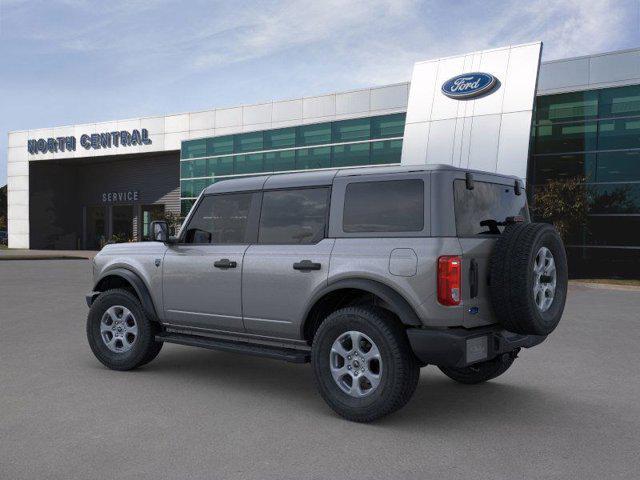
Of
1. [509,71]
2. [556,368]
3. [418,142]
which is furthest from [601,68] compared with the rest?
[556,368]

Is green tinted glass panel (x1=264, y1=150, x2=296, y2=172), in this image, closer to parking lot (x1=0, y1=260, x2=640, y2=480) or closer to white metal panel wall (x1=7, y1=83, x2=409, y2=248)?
white metal panel wall (x1=7, y1=83, x2=409, y2=248)

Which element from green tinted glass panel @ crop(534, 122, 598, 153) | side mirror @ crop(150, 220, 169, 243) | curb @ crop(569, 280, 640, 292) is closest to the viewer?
side mirror @ crop(150, 220, 169, 243)

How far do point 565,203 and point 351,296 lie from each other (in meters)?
19.5

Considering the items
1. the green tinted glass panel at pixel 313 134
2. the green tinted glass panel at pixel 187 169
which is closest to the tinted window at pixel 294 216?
the green tinted glass panel at pixel 313 134

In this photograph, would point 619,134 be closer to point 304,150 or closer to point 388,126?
point 388,126

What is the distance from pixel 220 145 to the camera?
37062 mm

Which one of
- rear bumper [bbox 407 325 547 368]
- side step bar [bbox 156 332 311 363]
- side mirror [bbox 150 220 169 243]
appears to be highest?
side mirror [bbox 150 220 169 243]

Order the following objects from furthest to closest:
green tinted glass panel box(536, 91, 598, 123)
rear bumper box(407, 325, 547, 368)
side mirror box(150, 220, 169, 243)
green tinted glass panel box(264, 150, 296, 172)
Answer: green tinted glass panel box(264, 150, 296, 172) → green tinted glass panel box(536, 91, 598, 123) → side mirror box(150, 220, 169, 243) → rear bumper box(407, 325, 547, 368)

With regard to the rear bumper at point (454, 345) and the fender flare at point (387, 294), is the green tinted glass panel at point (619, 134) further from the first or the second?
the fender flare at point (387, 294)

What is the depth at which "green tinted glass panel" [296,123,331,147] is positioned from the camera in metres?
32.1

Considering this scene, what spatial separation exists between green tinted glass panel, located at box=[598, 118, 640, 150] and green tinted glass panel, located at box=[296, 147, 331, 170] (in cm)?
1262

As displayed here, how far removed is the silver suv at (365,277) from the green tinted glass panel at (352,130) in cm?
2507

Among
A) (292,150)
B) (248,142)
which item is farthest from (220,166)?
(292,150)

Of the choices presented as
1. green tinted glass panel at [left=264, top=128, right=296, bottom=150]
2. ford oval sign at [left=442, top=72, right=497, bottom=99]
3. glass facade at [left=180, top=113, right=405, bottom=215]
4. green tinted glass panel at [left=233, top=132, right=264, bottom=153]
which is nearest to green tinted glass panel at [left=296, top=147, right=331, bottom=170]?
glass facade at [left=180, top=113, right=405, bottom=215]
